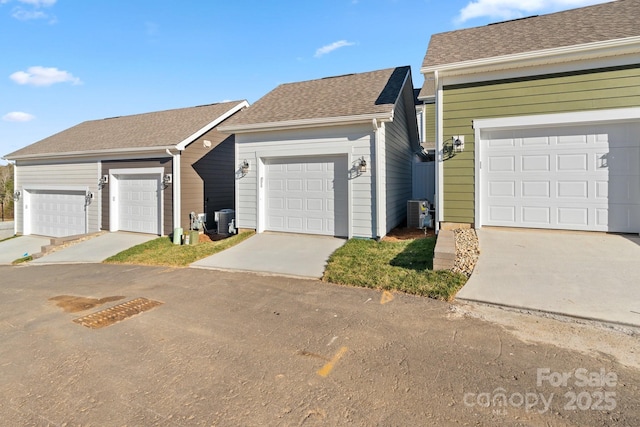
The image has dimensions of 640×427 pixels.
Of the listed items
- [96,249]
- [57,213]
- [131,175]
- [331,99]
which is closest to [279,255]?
[331,99]

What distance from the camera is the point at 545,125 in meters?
7.00

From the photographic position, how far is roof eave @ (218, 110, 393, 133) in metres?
8.09

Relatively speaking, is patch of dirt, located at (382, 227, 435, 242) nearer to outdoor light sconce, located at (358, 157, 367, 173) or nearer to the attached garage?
the attached garage

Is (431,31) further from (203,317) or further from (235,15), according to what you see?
(203,317)

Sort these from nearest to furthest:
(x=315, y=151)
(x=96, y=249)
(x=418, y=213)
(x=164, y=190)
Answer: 1. (x=315, y=151)
2. (x=418, y=213)
3. (x=96, y=249)
4. (x=164, y=190)

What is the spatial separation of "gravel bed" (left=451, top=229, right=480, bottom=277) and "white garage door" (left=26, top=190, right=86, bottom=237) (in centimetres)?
1340

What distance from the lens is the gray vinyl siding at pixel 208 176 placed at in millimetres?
11438

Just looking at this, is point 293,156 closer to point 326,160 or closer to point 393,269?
point 326,160

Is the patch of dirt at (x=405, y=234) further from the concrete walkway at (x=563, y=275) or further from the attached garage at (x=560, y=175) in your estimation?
the concrete walkway at (x=563, y=275)

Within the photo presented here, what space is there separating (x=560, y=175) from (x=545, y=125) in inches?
43.0

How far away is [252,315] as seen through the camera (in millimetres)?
4504

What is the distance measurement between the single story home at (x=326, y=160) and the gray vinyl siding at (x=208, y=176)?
259cm

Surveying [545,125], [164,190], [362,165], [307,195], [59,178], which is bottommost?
[307,195]

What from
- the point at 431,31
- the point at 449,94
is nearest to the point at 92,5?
the point at 431,31
